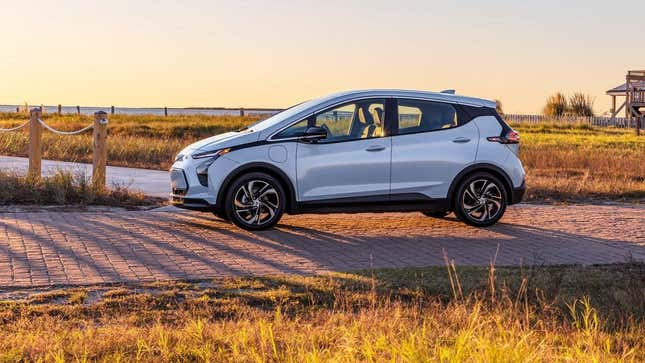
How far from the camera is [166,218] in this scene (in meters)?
12.8

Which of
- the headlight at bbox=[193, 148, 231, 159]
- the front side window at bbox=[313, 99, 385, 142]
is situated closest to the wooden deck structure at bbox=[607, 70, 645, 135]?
the front side window at bbox=[313, 99, 385, 142]

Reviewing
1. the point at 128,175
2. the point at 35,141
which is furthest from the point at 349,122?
the point at 128,175

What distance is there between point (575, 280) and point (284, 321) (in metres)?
3.20

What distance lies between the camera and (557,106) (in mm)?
62281

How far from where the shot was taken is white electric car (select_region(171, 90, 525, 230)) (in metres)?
11.7

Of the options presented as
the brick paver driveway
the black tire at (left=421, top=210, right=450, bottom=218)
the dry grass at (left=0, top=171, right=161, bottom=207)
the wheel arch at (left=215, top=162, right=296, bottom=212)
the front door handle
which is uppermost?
the front door handle

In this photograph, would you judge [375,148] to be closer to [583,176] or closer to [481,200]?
[481,200]

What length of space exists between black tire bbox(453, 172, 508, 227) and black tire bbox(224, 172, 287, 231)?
7.50ft

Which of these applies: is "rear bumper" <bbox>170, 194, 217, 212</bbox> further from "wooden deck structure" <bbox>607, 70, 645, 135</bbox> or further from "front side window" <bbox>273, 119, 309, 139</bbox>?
"wooden deck structure" <bbox>607, 70, 645, 135</bbox>

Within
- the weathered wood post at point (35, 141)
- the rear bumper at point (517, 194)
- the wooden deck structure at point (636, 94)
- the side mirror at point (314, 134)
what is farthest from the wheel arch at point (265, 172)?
the wooden deck structure at point (636, 94)

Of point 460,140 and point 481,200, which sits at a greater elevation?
point 460,140

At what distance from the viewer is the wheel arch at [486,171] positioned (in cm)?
1230

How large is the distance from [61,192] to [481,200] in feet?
19.4

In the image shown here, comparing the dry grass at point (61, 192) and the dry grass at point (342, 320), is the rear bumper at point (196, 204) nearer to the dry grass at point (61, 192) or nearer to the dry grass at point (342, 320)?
the dry grass at point (61, 192)
